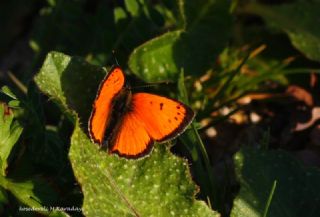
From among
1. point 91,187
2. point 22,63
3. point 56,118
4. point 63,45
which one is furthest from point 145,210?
point 22,63

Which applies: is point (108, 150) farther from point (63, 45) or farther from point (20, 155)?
point (63, 45)

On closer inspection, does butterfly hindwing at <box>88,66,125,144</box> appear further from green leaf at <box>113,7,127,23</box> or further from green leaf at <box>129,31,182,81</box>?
green leaf at <box>113,7,127,23</box>

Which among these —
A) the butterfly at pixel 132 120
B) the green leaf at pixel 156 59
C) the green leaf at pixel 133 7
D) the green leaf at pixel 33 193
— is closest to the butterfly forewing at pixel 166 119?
the butterfly at pixel 132 120

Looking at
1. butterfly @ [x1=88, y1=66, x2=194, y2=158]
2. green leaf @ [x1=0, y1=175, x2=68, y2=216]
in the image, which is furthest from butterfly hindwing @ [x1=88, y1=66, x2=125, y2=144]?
green leaf @ [x1=0, y1=175, x2=68, y2=216]

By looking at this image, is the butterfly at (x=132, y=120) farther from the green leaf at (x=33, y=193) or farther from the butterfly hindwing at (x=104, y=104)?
the green leaf at (x=33, y=193)

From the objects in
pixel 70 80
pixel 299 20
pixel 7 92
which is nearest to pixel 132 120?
pixel 70 80

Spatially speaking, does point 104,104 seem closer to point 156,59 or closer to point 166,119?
point 166,119
